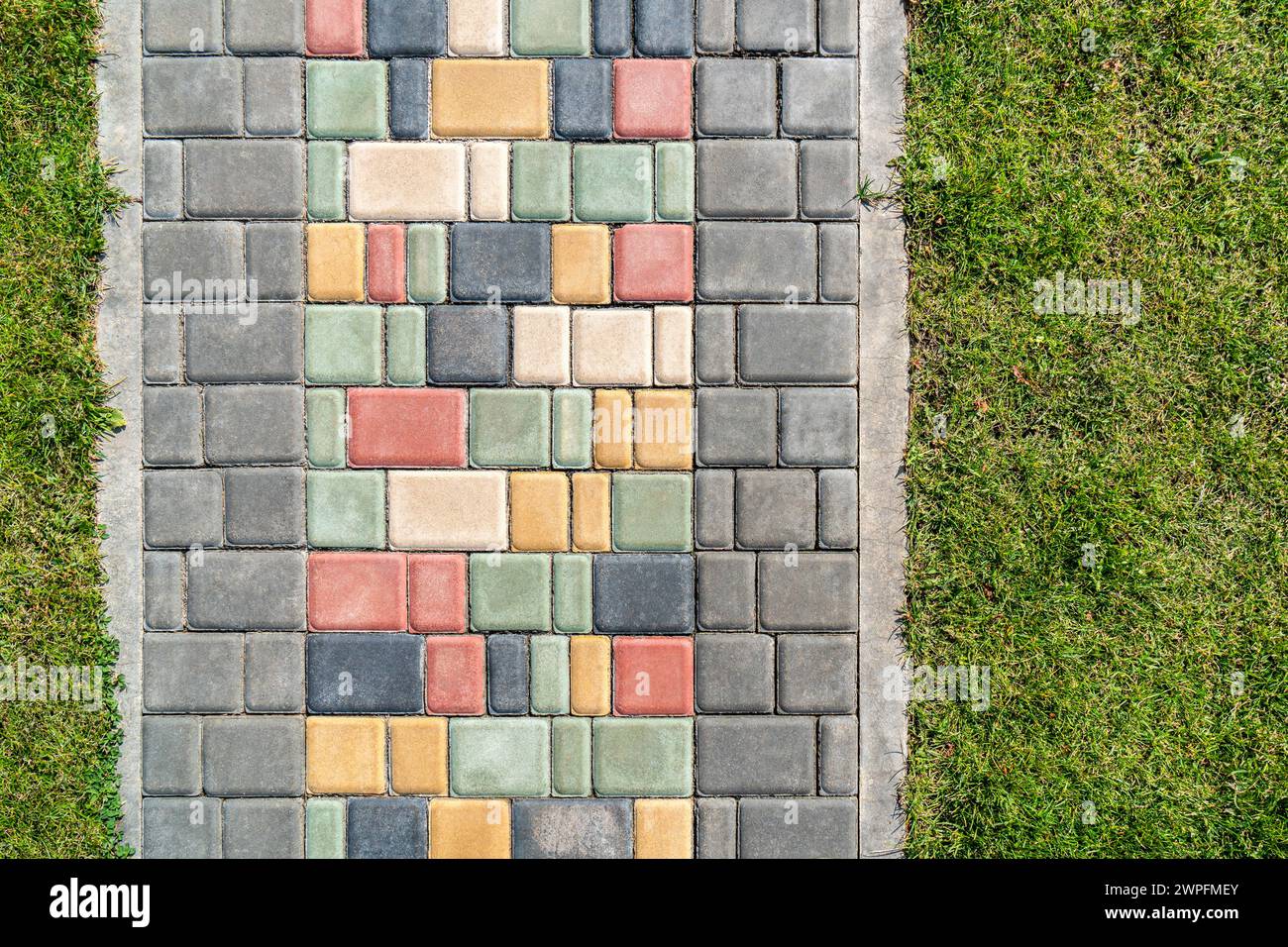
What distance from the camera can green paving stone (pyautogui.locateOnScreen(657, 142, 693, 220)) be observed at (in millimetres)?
3756

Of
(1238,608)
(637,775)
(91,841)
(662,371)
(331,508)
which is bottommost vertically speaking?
(91,841)

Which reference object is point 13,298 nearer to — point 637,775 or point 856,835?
point 637,775

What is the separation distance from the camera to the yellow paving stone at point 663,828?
3.77 metres

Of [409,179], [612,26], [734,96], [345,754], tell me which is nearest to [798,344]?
[734,96]

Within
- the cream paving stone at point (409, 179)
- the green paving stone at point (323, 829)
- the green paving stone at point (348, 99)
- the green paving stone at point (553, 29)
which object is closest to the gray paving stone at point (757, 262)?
the green paving stone at point (553, 29)

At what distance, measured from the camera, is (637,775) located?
3.76 m

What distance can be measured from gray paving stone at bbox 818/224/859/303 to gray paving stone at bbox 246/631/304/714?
254 centimetres

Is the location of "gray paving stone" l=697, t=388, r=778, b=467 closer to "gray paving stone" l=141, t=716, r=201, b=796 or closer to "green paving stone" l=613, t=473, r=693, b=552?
"green paving stone" l=613, t=473, r=693, b=552

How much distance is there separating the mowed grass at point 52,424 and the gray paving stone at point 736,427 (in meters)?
2.40

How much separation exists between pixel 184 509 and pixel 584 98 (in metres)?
2.29

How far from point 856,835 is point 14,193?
14.0ft

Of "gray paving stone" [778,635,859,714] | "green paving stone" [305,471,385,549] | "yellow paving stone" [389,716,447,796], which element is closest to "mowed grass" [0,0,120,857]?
"green paving stone" [305,471,385,549]

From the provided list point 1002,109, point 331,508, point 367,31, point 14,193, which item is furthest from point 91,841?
point 1002,109

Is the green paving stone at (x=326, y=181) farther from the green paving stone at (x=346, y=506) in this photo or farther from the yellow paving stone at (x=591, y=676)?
the yellow paving stone at (x=591, y=676)
